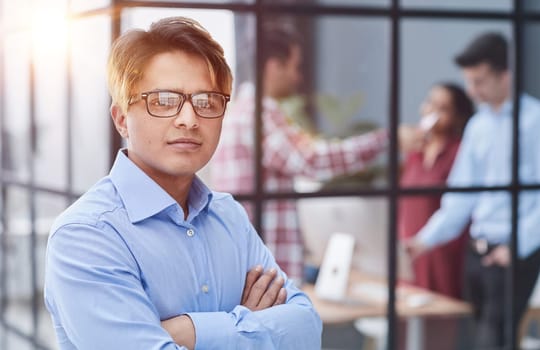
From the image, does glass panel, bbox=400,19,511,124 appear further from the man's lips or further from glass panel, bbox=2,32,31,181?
the man's lips

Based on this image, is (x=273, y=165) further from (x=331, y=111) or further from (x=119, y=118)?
(x=119, y=118)

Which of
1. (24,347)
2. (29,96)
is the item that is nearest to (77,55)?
(29,96)

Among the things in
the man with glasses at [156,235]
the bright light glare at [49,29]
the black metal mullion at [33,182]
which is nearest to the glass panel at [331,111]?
the bright light glare at [49,29]

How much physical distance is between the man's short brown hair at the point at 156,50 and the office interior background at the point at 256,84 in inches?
62.2

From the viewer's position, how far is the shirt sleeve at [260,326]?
68.5 inches

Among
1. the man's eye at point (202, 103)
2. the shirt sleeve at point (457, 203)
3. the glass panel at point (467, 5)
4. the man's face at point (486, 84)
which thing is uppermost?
the glass panel at point (467, 5)

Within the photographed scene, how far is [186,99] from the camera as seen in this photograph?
1713 mm

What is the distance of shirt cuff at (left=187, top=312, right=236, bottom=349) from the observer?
173 centimetres

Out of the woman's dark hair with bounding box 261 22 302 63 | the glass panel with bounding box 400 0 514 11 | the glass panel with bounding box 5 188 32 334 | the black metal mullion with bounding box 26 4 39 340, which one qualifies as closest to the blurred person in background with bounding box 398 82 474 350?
the glass panel with bounding box 400 0 514 11

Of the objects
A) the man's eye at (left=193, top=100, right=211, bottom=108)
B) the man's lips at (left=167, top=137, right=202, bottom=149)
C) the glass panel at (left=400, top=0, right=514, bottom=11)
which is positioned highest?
the glass panel at (left=400, top=0, right=514, bottom=11)

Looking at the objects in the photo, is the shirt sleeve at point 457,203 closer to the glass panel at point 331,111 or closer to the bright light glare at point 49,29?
the glass panel at point 331,111

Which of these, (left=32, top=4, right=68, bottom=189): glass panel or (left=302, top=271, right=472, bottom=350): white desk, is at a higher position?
(left=32, top=4, right=68, bottom=189): glass panel

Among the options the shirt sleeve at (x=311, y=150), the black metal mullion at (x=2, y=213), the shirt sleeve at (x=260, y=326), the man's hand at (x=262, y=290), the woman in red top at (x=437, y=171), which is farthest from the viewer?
the black metal mullion at (x=2, y=213)

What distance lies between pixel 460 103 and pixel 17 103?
2.23m
